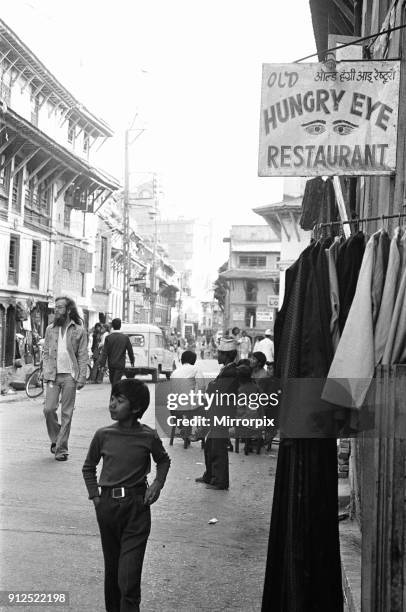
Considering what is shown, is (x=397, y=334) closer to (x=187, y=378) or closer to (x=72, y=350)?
(x=72, y=350)

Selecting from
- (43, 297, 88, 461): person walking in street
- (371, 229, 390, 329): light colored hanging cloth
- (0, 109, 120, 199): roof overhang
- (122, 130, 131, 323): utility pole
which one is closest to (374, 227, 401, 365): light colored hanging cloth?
(371, 229, 390, 329): light colored hanging cloth

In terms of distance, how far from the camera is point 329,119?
4.39 metres

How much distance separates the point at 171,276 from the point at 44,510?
97814 millimetres

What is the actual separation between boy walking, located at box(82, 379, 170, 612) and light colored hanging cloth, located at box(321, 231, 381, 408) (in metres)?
1.07

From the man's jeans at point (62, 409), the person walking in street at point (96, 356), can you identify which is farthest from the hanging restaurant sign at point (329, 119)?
the person walking in street at point (96, 356)

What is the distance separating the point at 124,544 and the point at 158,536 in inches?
90.6

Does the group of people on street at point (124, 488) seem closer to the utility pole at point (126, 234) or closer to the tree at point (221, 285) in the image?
the utility pole at point (126, 234)

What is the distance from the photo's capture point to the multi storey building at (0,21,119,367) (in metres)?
29.2

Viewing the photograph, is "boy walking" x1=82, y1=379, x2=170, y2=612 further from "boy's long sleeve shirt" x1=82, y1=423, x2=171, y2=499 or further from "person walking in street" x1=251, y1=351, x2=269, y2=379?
"person walking in street" x1=251, y1=351, x2=269, y2=379

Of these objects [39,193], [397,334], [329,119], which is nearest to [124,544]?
[397,334]

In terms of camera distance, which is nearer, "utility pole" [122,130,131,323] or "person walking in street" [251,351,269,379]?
"person walking in street" [251,351,269,379]

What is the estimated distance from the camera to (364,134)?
4.34 metres

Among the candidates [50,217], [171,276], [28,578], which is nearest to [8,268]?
[50,217]

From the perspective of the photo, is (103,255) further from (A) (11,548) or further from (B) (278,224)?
(A) (11,548)
